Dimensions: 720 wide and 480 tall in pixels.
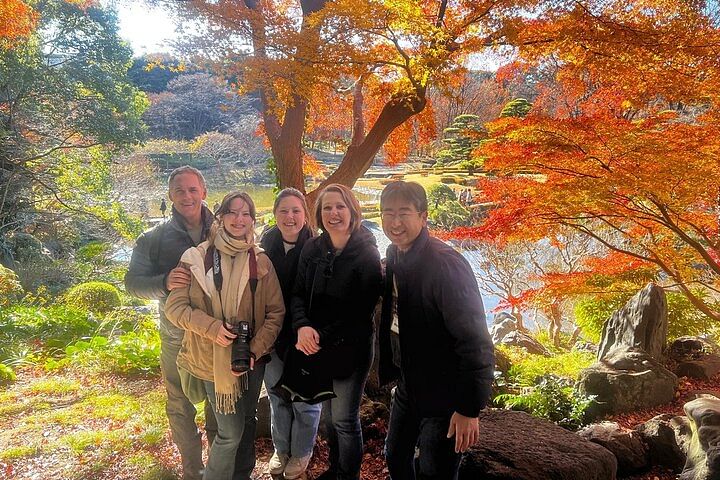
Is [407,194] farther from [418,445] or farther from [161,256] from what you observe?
[161,256]

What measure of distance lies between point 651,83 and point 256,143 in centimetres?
2017

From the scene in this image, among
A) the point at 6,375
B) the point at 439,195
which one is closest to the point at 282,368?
the point at 6,375

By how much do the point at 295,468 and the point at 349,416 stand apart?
0.45 metres

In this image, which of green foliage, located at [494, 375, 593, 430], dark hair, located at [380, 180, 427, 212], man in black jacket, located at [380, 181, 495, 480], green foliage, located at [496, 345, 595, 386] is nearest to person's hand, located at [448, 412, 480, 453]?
man in black jacket, located at [380, 181, 495, 480]

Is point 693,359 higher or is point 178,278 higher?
point 178,278

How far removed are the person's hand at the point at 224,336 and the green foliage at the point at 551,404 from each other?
2.69 metres

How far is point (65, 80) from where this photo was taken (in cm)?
931

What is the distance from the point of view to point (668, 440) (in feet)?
8.95

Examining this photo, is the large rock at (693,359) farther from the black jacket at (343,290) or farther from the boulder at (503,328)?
the black jacket at (343,290)

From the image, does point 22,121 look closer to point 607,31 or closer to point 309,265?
point 309,265

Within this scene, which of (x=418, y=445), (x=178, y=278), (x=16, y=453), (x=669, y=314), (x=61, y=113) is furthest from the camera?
(x=61, y=113)

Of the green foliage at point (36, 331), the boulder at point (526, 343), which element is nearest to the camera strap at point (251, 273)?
the green foliage at point (36, 331)

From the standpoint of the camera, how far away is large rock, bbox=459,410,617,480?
1.87 meters

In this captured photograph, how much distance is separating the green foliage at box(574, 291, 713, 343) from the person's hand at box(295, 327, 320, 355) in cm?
640
